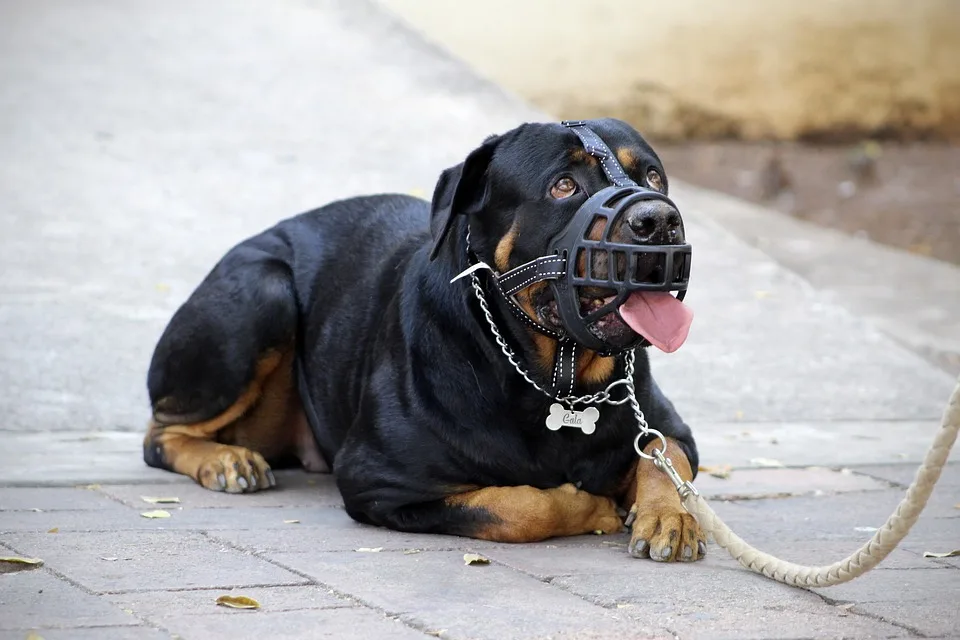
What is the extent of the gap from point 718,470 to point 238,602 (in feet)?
8.29

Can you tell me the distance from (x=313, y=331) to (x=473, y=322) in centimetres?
103

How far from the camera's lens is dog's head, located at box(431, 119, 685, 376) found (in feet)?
11.5

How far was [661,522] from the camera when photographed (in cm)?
365

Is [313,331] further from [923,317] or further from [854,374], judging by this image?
[923,317]

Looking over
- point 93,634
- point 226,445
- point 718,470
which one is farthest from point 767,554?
point 226,445

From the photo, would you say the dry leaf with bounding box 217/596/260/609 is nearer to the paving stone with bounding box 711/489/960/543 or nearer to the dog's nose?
the dog's nose

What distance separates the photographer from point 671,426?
4.13m

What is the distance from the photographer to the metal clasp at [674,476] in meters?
3.62

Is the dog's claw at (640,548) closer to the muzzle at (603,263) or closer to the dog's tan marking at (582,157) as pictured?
the muzzle at (603,263)

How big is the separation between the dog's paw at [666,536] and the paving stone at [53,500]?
5.34ft

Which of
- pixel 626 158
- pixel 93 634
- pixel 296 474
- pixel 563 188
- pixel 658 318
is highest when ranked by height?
pixel 626 158

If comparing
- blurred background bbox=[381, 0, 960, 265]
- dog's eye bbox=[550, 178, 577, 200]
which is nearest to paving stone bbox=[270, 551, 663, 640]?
dog's eye bbox=[550, 178, 577, 200]

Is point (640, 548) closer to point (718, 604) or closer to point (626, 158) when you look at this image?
point (718, 604)

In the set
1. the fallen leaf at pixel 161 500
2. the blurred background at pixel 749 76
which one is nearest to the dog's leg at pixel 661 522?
the fallen leaf at pixel 161 500
